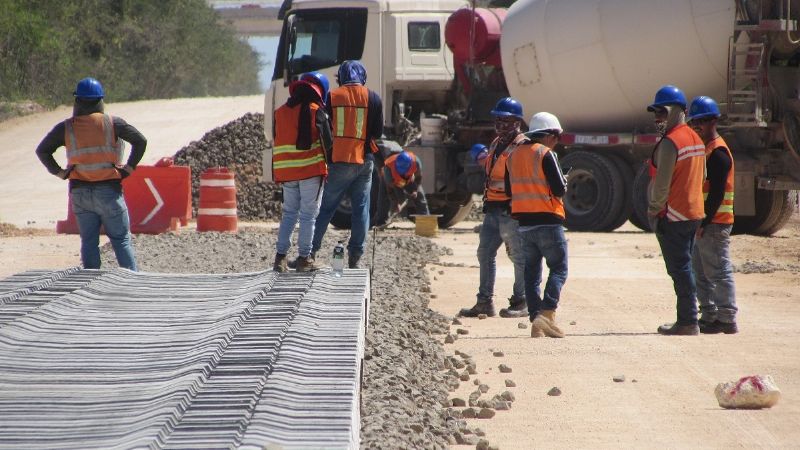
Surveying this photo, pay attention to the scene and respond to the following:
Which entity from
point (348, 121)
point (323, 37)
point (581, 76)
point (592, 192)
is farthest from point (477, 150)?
point (348, 121)

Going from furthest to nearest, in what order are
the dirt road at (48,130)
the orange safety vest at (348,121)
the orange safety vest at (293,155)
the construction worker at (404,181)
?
the dirt road at (48,130) → the construction worker at (404,181) → the orange safety vest at (348,121) → the orange safety vest at (293,155)

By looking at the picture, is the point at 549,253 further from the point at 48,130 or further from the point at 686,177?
the point at 48,130

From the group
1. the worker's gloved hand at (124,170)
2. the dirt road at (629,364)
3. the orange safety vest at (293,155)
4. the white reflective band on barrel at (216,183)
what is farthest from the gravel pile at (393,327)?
the worker's gloved hand at (124,170)

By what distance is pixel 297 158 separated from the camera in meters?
9.83

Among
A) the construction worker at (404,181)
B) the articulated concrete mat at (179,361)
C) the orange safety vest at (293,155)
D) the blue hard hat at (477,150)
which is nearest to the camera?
the articulated concrete mat at (179,361)

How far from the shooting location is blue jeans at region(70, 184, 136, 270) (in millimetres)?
9945

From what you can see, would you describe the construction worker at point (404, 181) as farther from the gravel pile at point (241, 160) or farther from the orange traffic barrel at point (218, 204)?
→ the gravel pile at point (241, 160)

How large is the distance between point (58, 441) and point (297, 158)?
515 cm

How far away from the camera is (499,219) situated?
10469mm

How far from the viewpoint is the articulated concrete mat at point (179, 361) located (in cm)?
483

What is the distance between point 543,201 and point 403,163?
9.43 metres

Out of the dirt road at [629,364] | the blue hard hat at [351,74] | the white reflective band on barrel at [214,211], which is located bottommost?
the dirt road at [629,364]

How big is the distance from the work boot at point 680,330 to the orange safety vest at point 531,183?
1.24 metres

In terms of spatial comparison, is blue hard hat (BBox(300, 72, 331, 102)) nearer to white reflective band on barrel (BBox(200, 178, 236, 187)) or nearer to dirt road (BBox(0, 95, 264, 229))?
white reflective band on barrel (BBox(200, 178, 236, 187))
